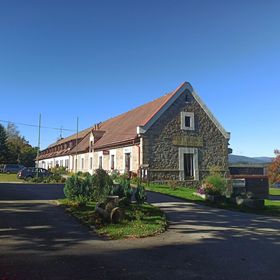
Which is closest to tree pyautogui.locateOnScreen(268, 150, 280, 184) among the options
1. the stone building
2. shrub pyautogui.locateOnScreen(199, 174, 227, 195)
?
the stone building

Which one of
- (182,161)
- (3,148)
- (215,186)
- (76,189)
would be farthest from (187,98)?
(3,148)

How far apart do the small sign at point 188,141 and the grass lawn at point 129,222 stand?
15.0 meters

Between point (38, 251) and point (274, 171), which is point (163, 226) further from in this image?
point (274, 171)

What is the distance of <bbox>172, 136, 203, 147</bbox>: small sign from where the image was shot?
94.3 ft

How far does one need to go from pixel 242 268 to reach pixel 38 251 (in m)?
4.15

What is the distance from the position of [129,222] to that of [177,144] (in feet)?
58.9

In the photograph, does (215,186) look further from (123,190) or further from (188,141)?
(188,141)

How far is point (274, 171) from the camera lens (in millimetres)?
54250

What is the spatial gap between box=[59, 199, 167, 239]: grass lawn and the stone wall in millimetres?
13525

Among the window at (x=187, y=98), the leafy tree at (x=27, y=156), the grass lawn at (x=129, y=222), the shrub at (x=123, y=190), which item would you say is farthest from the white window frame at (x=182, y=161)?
the leafy tree at (x=27, y=156)

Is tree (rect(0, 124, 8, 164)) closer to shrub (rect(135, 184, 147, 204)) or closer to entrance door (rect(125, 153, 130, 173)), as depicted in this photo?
entrance door (rect(125, 153, 130, 173))

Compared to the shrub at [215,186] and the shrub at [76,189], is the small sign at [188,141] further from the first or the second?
the shrub at [76,189]

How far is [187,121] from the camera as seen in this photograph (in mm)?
29578

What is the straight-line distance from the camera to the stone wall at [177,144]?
90.7ft
